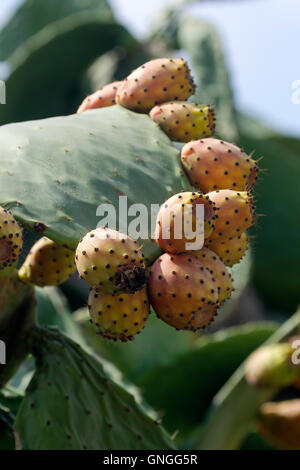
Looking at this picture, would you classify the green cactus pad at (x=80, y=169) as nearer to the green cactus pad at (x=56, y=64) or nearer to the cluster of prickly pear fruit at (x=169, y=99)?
the cluster of prickly pear fruit at (x=169, y=99)

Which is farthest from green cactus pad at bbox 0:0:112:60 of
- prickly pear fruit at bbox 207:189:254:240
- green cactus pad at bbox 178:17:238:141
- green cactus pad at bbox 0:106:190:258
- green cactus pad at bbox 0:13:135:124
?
prickly pear fruit at bbox 207:189:254:240

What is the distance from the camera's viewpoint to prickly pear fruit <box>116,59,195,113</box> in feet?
4.71

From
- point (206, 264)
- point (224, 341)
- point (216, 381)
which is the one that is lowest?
point (216, 381)

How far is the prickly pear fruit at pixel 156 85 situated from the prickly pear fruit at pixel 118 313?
1.49 ft

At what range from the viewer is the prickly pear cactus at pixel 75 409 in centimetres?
137

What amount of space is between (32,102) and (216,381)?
1.28m

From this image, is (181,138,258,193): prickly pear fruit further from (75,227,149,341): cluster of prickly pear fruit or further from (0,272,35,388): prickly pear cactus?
(0,272,35,388): prickly pear cactus

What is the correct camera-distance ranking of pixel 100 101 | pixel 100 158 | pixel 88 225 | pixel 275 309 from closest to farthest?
pixel 88 225
pixel 100 158
pixel 100 101
pixel 275 309

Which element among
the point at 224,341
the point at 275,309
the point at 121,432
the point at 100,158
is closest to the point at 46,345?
the point at 121,432

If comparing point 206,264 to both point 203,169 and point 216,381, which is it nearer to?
point 203,169

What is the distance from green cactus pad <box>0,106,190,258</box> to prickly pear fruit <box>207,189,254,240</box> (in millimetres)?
98

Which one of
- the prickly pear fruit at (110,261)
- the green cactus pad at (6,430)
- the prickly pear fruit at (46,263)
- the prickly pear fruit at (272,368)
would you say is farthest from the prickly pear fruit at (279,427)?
the prickly pear fruit at (110,261)

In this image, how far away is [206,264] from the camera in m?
1.18

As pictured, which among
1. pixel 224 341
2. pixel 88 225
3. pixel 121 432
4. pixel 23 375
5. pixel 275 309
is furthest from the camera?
pixel 275 309
